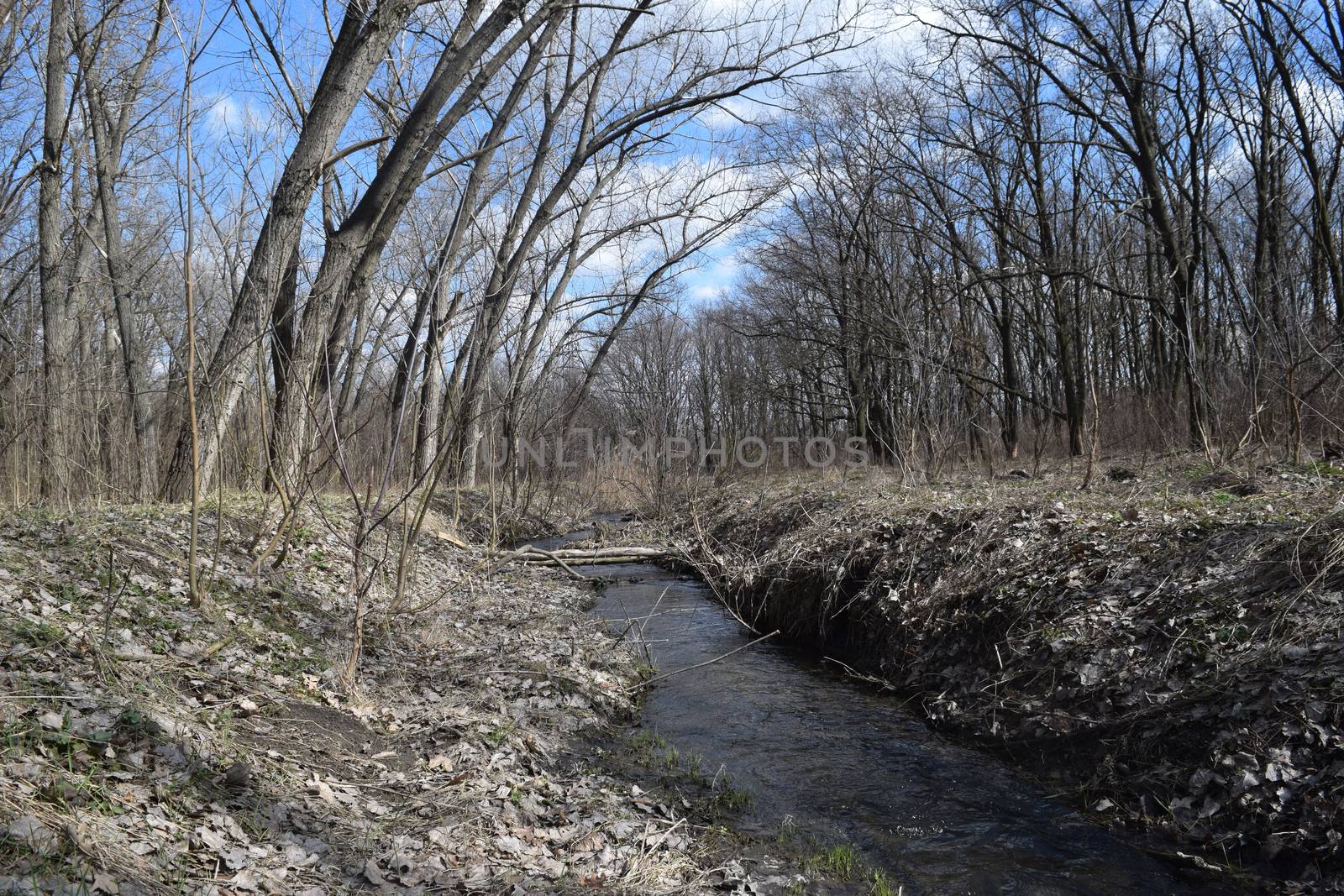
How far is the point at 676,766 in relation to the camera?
457 centimetres

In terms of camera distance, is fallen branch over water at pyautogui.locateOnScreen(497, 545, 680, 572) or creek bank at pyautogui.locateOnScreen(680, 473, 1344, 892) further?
fallen branch over water at pyautogui.locateOnScreen(497, 545, 680, 572)

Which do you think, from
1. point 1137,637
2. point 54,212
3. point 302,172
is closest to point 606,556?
point 302,172

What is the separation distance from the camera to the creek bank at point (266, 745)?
2.44m

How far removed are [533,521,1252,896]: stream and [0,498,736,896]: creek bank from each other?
29.7 inches

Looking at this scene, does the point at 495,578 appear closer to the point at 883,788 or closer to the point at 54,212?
the point at 883,788

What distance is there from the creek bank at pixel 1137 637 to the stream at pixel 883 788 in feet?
0.82

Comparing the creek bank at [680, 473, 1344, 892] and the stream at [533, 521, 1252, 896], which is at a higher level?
the creek bank at [680, 473, 1344, 892]

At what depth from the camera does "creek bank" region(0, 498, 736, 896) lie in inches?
96.0

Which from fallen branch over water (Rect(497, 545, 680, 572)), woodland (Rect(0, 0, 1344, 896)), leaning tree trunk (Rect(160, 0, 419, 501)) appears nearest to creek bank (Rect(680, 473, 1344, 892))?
woodland (Rect(0, 0, 1344, 896))

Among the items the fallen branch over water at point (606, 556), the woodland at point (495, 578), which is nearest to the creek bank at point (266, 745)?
the woodland at point (495, 578)

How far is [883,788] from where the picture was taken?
441 cm

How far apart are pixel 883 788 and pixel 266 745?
10.8 feet

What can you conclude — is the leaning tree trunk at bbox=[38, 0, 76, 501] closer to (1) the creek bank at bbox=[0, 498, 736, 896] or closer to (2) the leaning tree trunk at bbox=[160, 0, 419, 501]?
(2) the leaning tree trunk at bbox=[160, 0, 419, 501]

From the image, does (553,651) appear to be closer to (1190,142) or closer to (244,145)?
(244,145)
